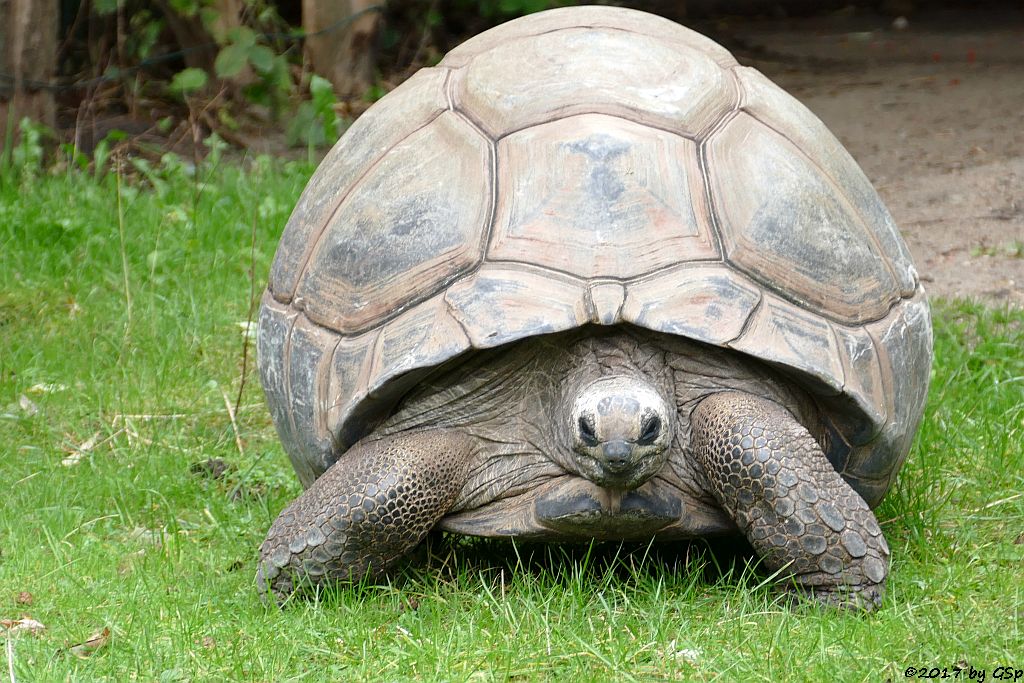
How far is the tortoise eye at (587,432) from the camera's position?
2.75m

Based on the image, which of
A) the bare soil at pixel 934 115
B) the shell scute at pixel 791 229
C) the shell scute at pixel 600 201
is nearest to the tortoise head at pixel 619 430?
the shell scute at pixel 600 201

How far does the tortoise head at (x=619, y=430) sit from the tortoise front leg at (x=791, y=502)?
0.43 ft

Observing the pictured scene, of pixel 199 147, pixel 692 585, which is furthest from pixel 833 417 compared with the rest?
pixel 199 147

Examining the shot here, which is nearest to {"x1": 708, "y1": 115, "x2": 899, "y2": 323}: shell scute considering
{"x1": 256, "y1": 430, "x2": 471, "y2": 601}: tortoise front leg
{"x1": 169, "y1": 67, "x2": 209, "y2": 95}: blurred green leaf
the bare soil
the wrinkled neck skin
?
the wrinkled neck skin

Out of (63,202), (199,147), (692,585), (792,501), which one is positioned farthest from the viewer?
(199,147)

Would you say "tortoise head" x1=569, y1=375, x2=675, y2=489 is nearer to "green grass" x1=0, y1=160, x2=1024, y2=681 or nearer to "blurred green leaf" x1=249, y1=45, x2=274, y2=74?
"green grass" x1=0, y1=160, x2=1024, y2=681

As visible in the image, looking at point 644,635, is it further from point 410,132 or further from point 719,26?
point 719,26

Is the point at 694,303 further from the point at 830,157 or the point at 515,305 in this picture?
the point at 830,157

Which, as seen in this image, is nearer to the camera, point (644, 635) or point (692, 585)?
point (644, 635)

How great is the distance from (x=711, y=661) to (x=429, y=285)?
0.99 m

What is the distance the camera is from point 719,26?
417 inches

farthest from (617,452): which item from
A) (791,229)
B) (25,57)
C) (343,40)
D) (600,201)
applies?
(343,40)

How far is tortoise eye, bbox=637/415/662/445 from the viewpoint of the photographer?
108 inches

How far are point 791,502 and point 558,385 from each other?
552 mm
